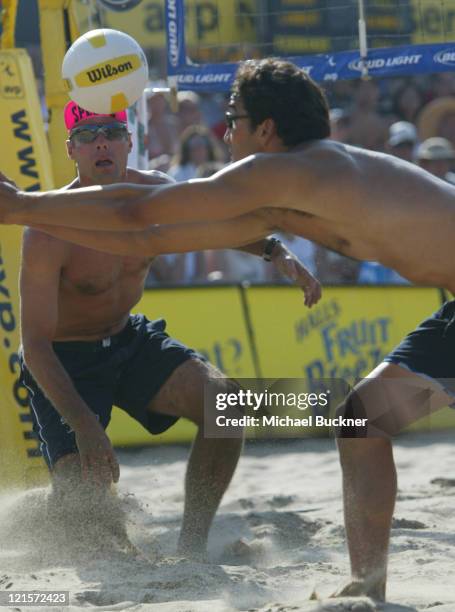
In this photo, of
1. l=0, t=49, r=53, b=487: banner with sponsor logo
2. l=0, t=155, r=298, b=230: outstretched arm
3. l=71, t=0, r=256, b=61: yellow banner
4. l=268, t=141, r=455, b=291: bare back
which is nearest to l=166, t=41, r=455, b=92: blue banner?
l=71, t=0, r=256, b=61: yellow banner

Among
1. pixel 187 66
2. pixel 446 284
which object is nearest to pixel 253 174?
pixel 446 284

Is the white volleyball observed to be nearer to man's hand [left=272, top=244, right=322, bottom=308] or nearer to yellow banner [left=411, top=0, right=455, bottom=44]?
man's hand [left=272, top=244, right=322, bottom=308]

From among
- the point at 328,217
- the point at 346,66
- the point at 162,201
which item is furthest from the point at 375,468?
the point at 346,66

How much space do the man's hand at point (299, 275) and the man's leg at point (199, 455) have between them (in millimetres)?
477

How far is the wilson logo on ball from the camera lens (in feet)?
15.9

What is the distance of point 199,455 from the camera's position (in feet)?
15.7

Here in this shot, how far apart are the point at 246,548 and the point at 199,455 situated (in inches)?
16.6

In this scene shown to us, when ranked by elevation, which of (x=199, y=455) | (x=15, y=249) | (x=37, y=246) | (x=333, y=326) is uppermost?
(x=37, y=246)

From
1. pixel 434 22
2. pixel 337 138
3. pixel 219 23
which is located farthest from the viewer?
pixel 337 138

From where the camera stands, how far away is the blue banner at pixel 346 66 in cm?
645

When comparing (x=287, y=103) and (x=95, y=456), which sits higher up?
(x=287, y=103)

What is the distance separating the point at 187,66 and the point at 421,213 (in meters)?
3.39

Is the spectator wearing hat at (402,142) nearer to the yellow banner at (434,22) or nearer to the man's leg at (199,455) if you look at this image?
the yellow banner at (434,22)

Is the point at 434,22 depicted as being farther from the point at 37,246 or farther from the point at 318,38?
the point at 37,246
